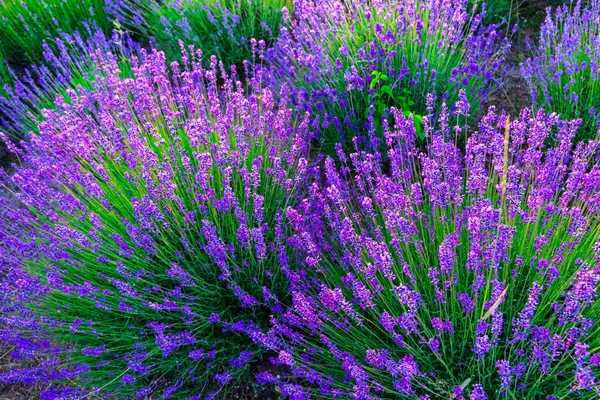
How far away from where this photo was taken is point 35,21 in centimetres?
496

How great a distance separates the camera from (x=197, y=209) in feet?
8.38

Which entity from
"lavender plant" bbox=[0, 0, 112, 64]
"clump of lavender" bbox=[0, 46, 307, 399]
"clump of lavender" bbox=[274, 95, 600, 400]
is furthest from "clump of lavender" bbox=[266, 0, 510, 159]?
"lavender plant" bbox=[0, 0, 112, 64]

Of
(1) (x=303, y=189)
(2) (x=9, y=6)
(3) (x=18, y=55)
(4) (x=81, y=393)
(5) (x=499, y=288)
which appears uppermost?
(2) (x=9, y=6)

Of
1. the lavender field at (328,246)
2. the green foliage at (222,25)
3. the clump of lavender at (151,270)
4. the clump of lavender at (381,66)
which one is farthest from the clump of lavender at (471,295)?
the green foliage at (222,25)

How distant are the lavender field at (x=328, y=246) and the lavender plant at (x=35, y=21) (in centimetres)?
267

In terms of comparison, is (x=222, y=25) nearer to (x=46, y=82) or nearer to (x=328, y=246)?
(x=46, y=82)

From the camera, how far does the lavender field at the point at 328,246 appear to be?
71.5 inches

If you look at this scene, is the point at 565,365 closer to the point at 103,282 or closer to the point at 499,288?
the point at 499,288

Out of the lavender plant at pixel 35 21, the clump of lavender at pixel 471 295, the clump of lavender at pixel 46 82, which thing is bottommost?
the clump of lavender at pixel 471 295

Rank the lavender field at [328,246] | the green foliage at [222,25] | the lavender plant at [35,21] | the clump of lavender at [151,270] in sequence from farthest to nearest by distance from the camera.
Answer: the lavender plant at [35,21] < the green foliage at [222,25] < the clump of lavender at [151,270] < the lavender field at [328,246]

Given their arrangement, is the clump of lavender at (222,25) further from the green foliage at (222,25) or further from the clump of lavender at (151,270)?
the clump of lavender at (151,270)

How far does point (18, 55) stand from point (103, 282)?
12.8 ft

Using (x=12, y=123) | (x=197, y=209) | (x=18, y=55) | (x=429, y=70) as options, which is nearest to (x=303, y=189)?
(x=197, y=209)

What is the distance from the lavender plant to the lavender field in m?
2.67
